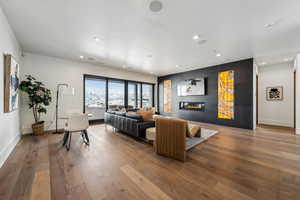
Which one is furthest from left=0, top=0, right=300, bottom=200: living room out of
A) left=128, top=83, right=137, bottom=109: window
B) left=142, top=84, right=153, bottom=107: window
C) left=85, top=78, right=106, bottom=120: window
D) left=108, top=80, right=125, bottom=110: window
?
left=142, top=84, right=153, bottom=107: window

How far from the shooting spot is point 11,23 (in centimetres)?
251

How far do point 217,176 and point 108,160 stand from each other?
1.95 metres

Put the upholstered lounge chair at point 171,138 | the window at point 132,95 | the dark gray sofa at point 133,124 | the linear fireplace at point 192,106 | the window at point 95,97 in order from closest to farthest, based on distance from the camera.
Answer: the upholstered lounge chair at point 171,138
the dark gray sofa at point 133,124
the window at point 95,97
the linear fireplace at point 192,106
the window at point 132,95

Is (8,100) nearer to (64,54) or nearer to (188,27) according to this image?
(64,54)

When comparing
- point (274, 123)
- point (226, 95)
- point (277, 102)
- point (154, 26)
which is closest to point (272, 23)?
point (154, 26)

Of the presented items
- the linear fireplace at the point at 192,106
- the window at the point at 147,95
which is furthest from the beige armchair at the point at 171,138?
the window at the point at 147,95

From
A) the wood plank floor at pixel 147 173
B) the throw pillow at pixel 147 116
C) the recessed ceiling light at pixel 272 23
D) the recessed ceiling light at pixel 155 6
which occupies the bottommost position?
the wood plank floor at pixel 147 173

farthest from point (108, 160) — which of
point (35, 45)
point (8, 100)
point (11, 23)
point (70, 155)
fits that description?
point (35, 45)

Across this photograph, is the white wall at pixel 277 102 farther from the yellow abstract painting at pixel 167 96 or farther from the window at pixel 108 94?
the window at pixel 108 94

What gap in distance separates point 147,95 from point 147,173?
6.40 metres

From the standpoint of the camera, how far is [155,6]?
6.44ft

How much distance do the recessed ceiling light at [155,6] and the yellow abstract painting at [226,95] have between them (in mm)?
4635

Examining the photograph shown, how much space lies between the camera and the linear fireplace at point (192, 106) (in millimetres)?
6097

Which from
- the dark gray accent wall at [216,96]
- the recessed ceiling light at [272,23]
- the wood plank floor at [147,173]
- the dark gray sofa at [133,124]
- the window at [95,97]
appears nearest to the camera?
the wood plank floor at [147,173]
